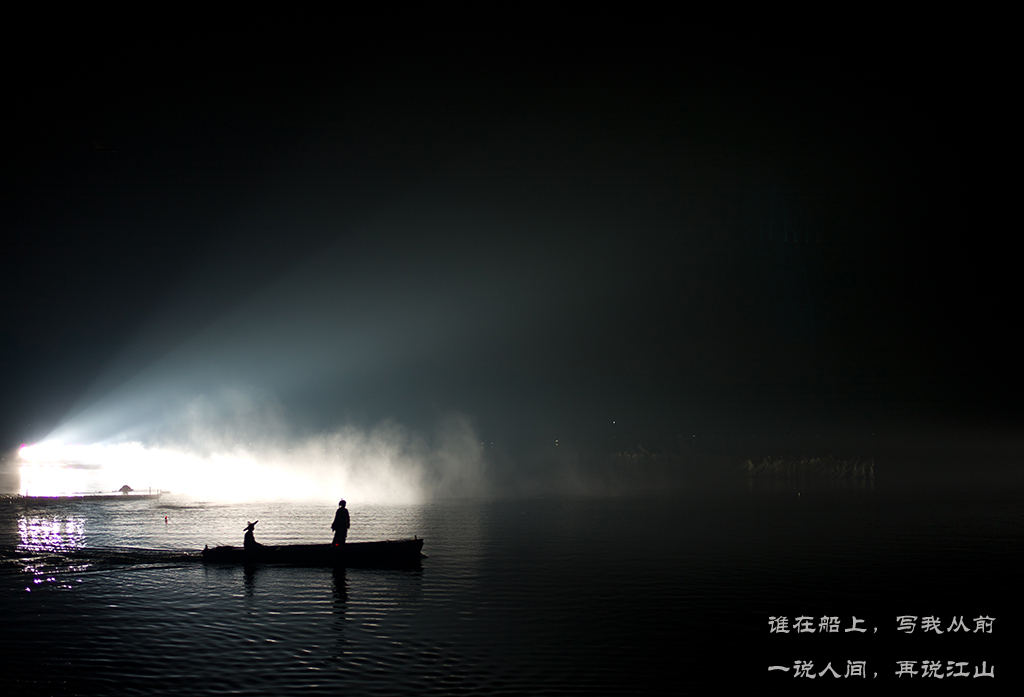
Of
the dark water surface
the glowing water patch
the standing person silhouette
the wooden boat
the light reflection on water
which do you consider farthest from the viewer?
the glowing water patch

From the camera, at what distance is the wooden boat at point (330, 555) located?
138ft

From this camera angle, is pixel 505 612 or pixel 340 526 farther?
pixel 340 526

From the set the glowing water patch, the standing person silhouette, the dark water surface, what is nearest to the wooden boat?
the standing person silhouette

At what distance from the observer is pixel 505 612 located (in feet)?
108

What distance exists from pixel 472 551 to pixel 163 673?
31723mm

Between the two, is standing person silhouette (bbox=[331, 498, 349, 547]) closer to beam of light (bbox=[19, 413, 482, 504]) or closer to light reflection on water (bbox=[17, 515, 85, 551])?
light reflection on water (bbox=[17, 515, 85, 551])

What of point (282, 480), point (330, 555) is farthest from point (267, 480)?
point (330, 555)

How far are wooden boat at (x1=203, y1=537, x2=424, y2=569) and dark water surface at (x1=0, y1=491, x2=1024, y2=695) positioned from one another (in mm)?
779

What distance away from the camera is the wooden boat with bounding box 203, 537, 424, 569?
4203 cm

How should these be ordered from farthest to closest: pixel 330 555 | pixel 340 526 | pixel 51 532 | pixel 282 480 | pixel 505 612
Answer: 1. pixel 282 480
2. pixel 51 532
3. pixel 330 555
4. pixel 340 526
5. pixel 505 612

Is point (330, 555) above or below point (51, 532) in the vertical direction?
above

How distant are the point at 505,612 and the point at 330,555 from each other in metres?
13.2

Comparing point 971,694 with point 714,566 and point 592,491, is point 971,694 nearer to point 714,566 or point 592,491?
point 714,566

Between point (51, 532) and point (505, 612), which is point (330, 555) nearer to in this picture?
point (505, 612)
